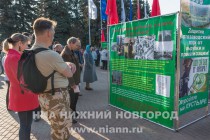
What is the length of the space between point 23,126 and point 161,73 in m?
2.72

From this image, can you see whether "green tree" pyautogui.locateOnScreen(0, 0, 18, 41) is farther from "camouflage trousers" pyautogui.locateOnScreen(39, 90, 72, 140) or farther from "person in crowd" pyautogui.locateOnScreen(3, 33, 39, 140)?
"camouflage trousers" pyautogui.locateOnScreen(39, 90, 72, 140)

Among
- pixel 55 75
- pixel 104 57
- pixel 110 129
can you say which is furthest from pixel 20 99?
pixel 104 57

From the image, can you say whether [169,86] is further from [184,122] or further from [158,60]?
[184,122]

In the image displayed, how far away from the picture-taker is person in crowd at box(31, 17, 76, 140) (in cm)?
260

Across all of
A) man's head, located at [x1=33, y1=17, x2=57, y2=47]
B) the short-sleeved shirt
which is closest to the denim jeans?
the short-sleeved shirt

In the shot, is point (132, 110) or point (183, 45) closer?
point (183, 45)

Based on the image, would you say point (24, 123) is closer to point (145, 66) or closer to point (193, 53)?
point (145, 66)

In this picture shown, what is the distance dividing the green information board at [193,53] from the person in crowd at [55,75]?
2.60 m

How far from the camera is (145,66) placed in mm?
5199

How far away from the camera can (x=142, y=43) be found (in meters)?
5.25

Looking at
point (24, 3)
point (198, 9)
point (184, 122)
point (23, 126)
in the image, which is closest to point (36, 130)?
point (23, 126)

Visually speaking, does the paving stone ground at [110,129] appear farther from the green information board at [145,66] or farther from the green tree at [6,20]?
the green tree at [6,20]

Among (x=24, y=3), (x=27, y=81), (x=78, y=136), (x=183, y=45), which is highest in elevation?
(x=24, y=3)

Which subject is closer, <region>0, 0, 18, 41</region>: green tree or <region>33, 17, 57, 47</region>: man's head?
<region>33, 17, 57, 47</region>: man's head
